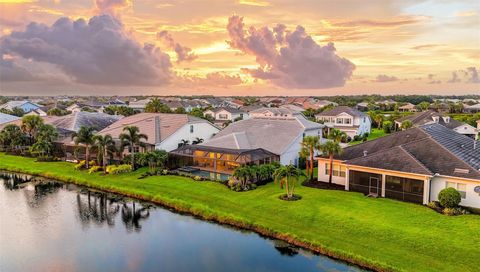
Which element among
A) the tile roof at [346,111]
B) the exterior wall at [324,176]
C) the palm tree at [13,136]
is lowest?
the exterior wall at [324,176]

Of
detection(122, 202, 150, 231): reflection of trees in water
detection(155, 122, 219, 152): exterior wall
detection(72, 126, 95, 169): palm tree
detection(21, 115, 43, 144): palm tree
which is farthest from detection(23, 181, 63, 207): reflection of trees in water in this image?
detection(21, 115, 43, 144): palm tree

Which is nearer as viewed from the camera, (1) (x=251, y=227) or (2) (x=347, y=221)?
(2) (x=347, y=221)

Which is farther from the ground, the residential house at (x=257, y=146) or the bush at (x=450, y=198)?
the residential house at (x=257, y=146)

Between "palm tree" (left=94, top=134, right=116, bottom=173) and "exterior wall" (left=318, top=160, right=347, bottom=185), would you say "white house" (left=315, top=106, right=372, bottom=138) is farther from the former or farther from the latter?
"palm tree" (left=94, top=134, right=116, bottom=173)

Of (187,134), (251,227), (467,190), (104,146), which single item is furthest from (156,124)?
(467,190)

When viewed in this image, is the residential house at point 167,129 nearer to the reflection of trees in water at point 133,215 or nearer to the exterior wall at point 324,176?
the reflection of trees in water at point 133,215

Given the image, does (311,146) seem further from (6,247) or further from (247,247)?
(6,247)

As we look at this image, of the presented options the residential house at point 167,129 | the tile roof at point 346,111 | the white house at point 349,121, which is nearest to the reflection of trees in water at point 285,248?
the residential house at point 167,129

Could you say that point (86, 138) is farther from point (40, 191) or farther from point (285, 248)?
point (285, 248)

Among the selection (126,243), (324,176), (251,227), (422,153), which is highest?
(422,153)
